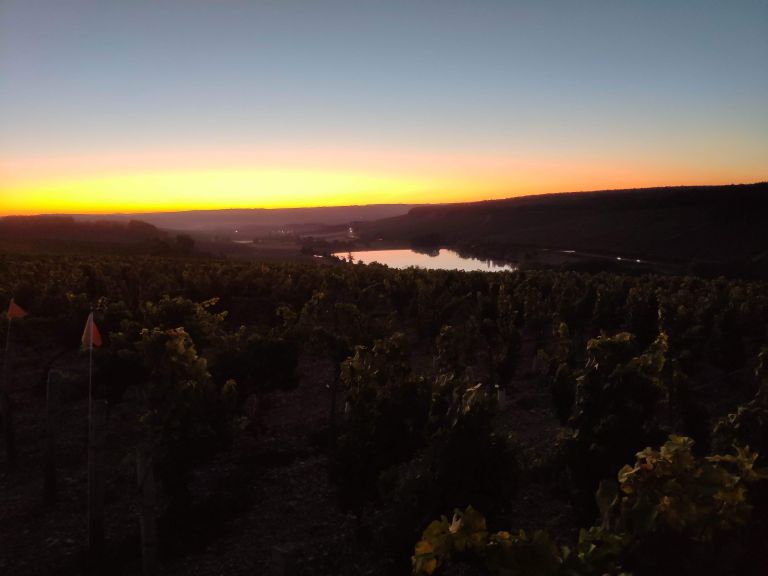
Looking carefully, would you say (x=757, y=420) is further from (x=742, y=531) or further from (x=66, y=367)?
(x=66, y=367)

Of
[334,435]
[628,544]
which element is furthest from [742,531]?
[334,435]

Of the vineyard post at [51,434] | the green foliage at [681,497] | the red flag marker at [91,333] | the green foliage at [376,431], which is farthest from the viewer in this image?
the vineyard post at [51,434]

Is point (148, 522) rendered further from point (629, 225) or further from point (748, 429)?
point (629, 225)

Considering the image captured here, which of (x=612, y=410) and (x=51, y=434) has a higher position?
(x=612, y=410)

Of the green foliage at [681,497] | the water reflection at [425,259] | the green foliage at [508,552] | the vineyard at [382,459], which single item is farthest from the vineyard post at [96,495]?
the water reflection at [425,259]

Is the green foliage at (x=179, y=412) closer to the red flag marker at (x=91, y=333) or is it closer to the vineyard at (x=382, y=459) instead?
the vineyard at (x=382, y=459)

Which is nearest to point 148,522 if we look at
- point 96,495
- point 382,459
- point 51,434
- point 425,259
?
point 96,495

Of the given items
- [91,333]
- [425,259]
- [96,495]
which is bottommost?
→ [425,259]
